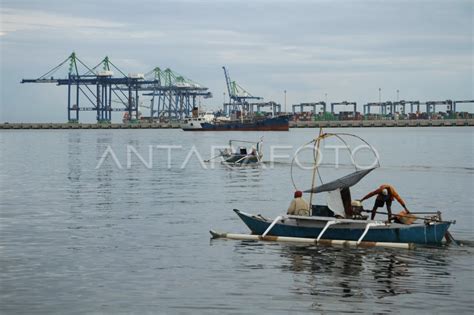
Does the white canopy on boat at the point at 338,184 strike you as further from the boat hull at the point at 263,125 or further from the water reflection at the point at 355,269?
the boat hull at the point at 263,125

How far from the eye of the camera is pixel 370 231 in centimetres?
2508

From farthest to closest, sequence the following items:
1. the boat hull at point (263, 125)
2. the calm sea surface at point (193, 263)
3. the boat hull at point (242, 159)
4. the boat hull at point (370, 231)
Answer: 1. the boat hull at point (263, 125)
2. the boat hull at point (242, 159)
3. the boat hull at point (370, 231)
4. the calm sea surface at point (193, 263)

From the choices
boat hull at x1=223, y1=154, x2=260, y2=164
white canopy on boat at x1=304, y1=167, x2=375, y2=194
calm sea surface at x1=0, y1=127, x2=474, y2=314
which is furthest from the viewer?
boat hull at x1=223, y1=154, x2=260, y2=164

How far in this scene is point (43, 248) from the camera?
25.8 meters

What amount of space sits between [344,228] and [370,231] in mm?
831

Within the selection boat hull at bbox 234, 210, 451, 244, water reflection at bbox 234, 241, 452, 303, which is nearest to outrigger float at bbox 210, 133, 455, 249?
boat hull at bbox 234, 210, 451, 244

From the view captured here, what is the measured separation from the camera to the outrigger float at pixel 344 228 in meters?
25.0

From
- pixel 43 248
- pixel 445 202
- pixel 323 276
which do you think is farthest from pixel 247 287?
pixel 445 202

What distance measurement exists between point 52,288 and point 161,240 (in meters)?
8.03

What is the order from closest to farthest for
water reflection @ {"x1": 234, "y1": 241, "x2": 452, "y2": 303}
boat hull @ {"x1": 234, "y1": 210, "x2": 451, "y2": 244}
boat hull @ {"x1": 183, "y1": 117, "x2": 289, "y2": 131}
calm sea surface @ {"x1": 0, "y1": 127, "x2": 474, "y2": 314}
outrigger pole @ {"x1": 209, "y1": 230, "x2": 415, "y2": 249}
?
calm sea surface @ {"x1": 0, "y1": 127, "x2": 474, "y2": 314} → water reflection @ {"x1": 234, "y1": 241, "x2": 452, "y2": 303} → outrigger pole @ {"x1": 209, "y1": 230, "x2": 415, "y2": 249} → boat hull @ {"x1": 234, "y1": 210, "x2": 451, "y2": 244} → boat hull @ {"x1": 183, "y1": 117, "x2": 289, "y2": 131}

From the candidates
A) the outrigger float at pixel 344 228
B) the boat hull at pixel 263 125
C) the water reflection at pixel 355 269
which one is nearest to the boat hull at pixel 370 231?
the outrigger float at pixel 344 228

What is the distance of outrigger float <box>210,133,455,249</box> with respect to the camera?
984 inches

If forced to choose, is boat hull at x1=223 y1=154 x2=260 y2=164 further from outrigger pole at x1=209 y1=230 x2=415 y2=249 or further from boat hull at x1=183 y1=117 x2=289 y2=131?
boat hull at x1=183 y1=117 x2=289 y2=131

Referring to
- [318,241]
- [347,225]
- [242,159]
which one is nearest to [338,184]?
[347,225]
